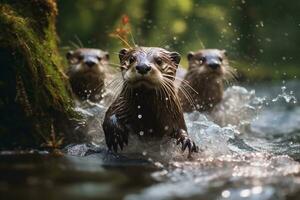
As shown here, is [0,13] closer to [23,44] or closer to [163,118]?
[23,44]

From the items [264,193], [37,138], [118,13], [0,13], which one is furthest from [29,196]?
[118,13]

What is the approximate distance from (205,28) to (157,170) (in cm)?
598

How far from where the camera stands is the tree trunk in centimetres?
430

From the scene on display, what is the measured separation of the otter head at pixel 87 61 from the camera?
613cm

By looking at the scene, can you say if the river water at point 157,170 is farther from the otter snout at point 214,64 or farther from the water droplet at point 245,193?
the otter snout at point 214,64

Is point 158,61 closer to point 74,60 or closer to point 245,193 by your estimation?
point 245,193

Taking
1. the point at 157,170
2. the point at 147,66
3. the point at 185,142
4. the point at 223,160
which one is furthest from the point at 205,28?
the point at 157,170

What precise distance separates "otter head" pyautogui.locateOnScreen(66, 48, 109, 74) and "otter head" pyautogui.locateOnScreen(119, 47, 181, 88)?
1557 millimetres

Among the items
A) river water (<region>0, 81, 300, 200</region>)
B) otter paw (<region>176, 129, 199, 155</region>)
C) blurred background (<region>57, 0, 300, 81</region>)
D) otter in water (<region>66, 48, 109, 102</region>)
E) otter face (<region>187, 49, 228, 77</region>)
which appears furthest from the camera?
blurred background (<region>57, 0, 300, 81</region>)

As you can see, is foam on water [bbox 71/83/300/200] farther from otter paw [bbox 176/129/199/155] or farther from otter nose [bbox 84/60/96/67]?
otter nose [bbox 84/60/96/67]

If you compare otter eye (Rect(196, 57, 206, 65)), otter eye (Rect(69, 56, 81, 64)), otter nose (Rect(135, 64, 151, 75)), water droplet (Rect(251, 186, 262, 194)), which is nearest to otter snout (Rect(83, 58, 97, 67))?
otter eye (Rect(69, 56, 81, 64))

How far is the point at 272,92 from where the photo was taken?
28.7ft

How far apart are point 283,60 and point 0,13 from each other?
252 inches

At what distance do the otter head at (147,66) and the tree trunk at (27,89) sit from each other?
1.75 ft
